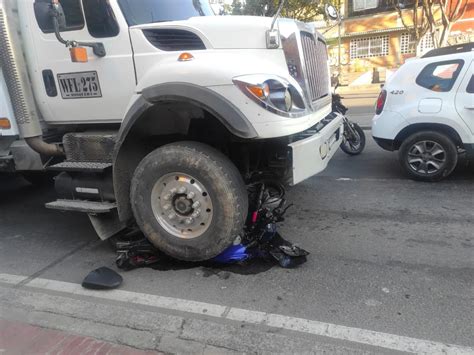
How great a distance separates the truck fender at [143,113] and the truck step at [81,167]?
6.9 inches

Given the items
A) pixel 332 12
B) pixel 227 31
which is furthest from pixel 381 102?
pixel 227 31

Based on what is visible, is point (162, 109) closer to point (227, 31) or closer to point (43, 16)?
point (227, 31)

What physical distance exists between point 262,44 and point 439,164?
3.40 m

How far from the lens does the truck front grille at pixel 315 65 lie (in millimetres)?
3986

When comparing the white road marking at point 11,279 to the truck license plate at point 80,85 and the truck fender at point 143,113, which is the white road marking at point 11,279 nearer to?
the truck fender at point 143,113

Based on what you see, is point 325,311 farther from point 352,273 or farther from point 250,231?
point 250,231

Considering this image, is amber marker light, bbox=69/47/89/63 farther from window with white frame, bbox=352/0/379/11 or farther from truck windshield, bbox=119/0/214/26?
window with white frame, bbox=352/0/379/11

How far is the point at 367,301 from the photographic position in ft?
9.92

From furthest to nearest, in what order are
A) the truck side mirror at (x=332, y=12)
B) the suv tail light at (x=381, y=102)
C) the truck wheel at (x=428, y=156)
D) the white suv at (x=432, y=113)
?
the suv tail light at (x=381, y=102) < the truck wheel at (x=428, y=156) < the white suv at (x=432, y=113) < the truck side mirror at (x=332, y=12)

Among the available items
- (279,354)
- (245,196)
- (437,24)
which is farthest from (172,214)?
(437,24)

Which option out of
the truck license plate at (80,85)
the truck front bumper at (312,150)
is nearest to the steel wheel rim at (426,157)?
the truck front bumper at (312,150)

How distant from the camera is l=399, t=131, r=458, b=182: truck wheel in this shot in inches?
218

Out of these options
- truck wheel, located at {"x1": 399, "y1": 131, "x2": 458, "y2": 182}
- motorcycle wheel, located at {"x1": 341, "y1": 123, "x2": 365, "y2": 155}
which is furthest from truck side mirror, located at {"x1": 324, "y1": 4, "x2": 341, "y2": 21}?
motorcycle wheel, located at {"x1": 341, "y1": 123, "x2": 365, "y2": 155}

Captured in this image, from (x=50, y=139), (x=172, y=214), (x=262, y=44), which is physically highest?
(x=262, y=44)
